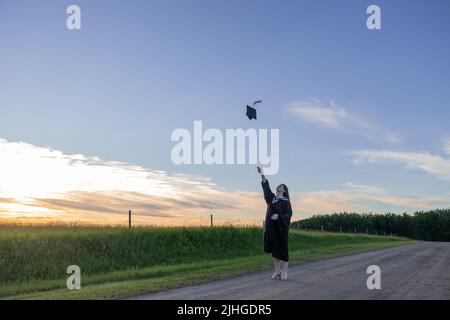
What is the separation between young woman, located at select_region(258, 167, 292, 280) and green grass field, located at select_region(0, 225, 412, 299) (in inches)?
83.4

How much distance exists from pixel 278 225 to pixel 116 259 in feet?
40.4

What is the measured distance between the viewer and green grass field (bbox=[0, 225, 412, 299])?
15555mm

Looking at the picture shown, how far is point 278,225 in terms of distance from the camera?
15.1 meters

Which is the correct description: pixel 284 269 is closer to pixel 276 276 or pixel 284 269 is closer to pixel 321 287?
pixel 276 276

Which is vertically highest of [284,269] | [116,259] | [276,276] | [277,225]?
[277,225]

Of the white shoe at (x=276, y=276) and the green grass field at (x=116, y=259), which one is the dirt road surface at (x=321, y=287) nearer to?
the white shoe at (x=276, y=276)

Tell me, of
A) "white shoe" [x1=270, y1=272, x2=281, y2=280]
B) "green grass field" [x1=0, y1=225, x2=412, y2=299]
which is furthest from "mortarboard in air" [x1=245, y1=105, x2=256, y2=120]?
"white shoe" [x1=270, y1=272, x2=281, y2=280]

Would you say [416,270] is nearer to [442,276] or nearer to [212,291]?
[442,276]

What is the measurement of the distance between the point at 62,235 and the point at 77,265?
114 inches

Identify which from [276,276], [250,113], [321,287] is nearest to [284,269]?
[276,276]

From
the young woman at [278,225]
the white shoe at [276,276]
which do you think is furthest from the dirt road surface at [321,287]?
the young woman at [278,225]

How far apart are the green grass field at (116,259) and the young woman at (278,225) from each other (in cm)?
212

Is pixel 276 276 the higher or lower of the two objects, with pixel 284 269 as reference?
lower

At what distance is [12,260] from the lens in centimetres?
2142
